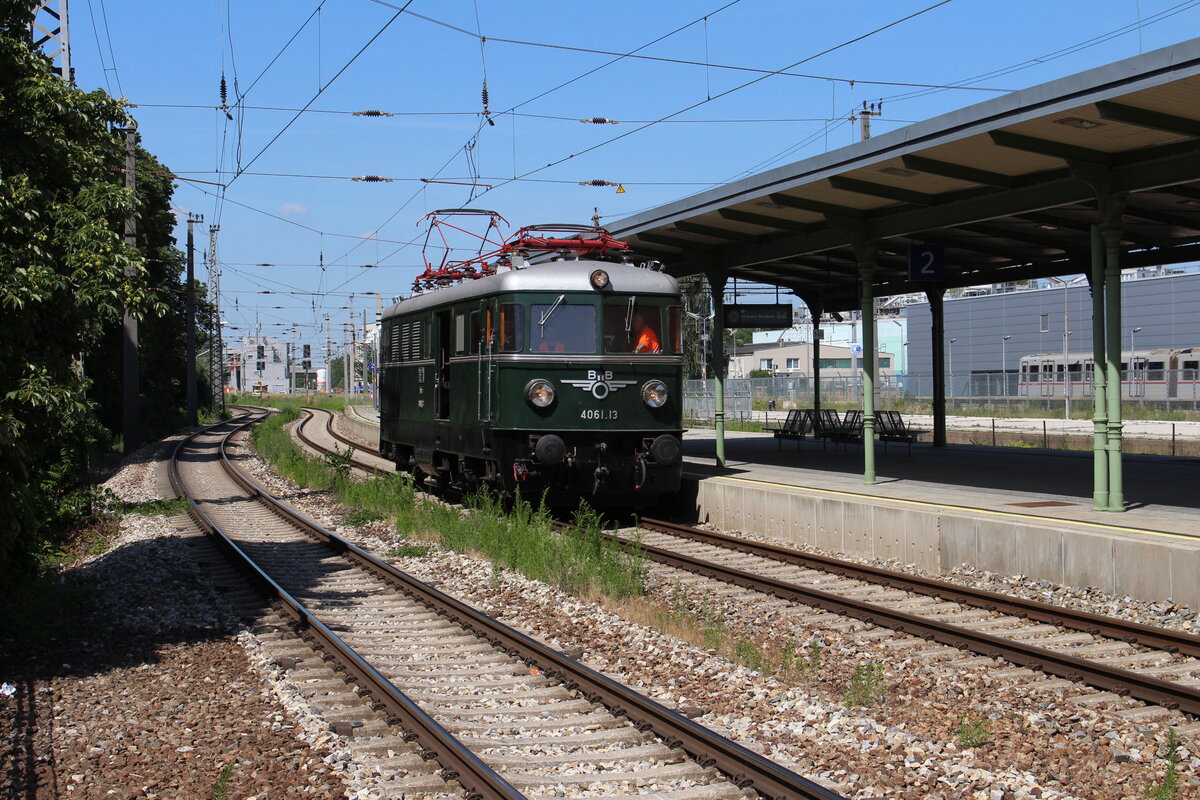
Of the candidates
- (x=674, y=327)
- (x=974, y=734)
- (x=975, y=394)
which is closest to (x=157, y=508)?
(x=674, y=327)

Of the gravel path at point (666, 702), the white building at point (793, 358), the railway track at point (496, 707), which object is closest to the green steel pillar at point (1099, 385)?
the gravel path at point (666, 702)

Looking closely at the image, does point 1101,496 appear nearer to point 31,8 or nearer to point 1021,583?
point 1021,583

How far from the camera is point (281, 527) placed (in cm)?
1683

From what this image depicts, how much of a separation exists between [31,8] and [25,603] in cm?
504

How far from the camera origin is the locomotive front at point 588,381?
1431 centimetres

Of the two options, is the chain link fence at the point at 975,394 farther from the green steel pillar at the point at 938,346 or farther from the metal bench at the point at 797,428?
the green steel pillar at the point at 938,346

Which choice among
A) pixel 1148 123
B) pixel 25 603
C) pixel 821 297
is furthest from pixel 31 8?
pixel 821 297

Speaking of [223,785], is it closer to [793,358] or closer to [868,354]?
[868,354]

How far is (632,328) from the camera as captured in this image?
48.4ft

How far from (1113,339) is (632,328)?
590 cm

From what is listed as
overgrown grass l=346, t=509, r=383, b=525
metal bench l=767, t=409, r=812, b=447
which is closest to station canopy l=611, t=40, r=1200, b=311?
metal bench l=767, t=409, r=812, b=447

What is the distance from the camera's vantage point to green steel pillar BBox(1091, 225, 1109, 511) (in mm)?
12078

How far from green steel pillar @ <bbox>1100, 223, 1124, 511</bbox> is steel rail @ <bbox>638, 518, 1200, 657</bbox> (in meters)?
2.75

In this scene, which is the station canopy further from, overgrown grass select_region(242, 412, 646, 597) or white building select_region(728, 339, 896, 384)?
white building select_region(728, 339, 896, 384)
